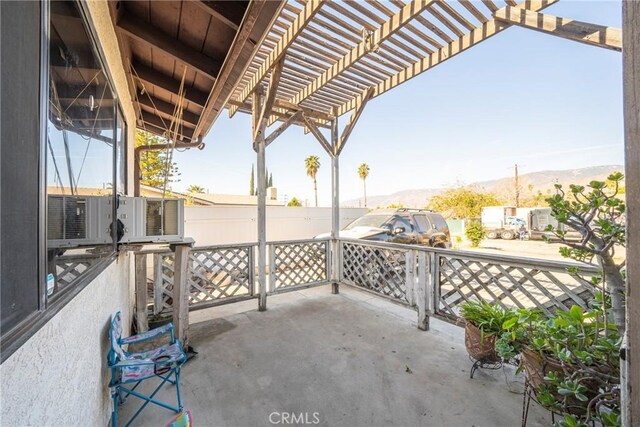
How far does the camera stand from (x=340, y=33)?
284 centimetres

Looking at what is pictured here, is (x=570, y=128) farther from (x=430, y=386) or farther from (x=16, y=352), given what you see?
(x=16, y=352)

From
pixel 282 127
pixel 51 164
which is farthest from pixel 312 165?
pixel 51 164

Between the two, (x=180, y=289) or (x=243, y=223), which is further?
(x=243, y=223)

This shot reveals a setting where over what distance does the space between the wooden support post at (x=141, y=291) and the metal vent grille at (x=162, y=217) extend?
0.88 meters

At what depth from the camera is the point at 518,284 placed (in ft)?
8.66

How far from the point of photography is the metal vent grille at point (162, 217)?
2.24 meters

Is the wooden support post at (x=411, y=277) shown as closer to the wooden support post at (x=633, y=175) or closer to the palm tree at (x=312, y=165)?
the wooden support post at (x=633, y=175)

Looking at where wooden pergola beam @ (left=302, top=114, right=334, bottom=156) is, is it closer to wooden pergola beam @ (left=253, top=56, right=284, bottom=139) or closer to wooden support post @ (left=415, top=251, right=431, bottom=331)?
wooden pergola beam @ (left=253, top=56, right=284, bottom=139)

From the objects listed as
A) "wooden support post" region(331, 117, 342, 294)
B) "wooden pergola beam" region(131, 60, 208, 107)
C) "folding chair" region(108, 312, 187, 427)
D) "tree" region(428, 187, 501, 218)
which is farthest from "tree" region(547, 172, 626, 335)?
"tree" region(428, 187, 501, 218)

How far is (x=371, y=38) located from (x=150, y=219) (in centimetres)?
282

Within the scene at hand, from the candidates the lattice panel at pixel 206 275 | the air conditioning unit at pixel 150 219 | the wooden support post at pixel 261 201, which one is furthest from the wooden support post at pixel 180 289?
the wooden support post at pixel 261 201

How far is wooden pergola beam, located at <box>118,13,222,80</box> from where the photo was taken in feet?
7.07

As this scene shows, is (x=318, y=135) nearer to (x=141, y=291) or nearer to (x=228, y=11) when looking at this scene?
(x=228, y=11)

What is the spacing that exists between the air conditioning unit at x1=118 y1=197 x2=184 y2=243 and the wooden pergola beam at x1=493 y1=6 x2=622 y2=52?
345cm
